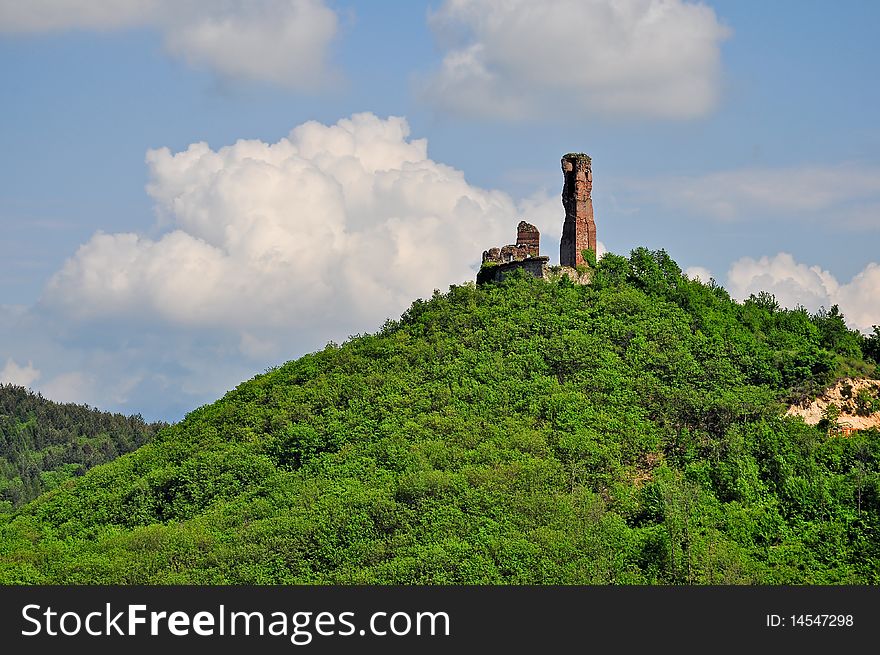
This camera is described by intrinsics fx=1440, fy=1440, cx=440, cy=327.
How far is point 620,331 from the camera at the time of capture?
2793 inches

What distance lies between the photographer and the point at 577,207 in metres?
74.6

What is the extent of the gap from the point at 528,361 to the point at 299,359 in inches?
565

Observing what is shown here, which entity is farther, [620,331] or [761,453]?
[620,331]

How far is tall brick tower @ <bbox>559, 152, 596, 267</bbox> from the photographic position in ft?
245

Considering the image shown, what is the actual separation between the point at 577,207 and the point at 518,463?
704 inches

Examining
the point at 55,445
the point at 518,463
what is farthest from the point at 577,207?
the point at 55,445

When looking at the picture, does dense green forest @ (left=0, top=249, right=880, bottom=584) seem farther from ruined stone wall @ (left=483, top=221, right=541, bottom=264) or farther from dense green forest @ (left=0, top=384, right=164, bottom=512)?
dense green forest @ (left=0, top=384, right=164, bottom=512)

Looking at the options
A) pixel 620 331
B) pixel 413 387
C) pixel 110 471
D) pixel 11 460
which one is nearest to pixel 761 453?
pixel 620 331

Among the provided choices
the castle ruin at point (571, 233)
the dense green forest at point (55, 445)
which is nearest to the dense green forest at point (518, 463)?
the castle ruin at point (571, 233)

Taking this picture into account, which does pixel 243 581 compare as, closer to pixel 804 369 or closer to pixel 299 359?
pixel 299 359

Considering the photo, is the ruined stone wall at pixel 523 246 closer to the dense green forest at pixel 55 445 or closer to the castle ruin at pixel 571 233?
the castle ruin at pixel 571 233

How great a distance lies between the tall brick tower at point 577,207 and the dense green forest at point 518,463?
1.48m

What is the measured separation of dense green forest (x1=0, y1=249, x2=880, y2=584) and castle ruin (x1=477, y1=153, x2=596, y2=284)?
1.03 meters

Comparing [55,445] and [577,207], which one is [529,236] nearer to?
[577,207]
